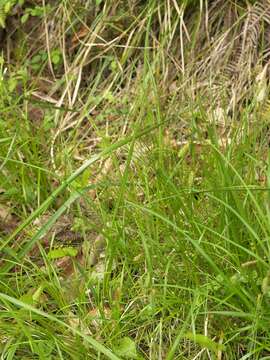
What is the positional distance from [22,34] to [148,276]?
5.58 feet

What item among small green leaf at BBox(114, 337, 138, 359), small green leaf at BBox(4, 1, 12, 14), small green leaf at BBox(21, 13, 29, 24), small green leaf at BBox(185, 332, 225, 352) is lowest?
small green leaf at BBox(114, 337, 138, 359)

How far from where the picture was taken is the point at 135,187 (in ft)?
8.70

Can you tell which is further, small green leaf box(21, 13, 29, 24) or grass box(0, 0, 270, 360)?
small green leaf box(21, 13, 29, 24)

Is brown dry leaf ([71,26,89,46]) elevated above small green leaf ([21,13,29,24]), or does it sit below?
below

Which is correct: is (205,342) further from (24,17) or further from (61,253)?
(24,17)

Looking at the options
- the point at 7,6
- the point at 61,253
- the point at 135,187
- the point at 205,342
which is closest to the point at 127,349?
the point at 205,342

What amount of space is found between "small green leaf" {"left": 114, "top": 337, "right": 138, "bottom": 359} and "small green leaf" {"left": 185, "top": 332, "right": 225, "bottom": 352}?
167 mm

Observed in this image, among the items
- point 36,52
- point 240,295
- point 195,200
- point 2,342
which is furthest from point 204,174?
point 36,52

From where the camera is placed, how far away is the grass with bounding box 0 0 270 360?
2.24 meters

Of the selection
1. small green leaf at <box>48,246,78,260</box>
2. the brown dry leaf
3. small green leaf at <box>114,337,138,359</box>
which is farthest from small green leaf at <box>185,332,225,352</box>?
A: the brown dry leaf

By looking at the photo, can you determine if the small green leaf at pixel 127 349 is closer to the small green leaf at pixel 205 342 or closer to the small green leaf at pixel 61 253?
the small green leaf at pixel 205 342

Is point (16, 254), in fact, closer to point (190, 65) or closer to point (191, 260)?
point (191, 260)

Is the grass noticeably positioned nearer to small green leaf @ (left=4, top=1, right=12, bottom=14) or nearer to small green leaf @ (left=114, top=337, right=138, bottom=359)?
small green leaf @ (left=114, top=337, right=138, bottom=359)

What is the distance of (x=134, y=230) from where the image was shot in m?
2.48
